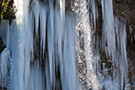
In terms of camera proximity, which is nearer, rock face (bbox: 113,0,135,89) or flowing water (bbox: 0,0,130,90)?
flowing water (bbox: 0,0,130,90)

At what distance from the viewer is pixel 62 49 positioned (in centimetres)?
698

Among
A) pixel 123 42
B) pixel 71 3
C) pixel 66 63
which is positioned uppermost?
pixel 71 3

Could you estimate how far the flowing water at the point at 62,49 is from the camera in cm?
647

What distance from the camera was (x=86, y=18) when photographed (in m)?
7.27

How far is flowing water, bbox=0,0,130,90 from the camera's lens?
21.2 ft

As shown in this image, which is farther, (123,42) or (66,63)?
(123,42)

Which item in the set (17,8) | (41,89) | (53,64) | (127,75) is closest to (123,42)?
(127,75)

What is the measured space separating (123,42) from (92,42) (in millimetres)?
984

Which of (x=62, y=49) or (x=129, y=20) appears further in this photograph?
(x=129, y=20)

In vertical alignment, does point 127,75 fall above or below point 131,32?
below

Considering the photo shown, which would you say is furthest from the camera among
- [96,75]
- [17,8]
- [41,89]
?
Result: [96,75]

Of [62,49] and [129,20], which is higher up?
[129,20]

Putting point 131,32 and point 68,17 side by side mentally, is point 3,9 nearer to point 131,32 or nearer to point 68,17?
point 68,17

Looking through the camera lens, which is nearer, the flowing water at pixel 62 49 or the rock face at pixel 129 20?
the flowing water at pixel 62 49
